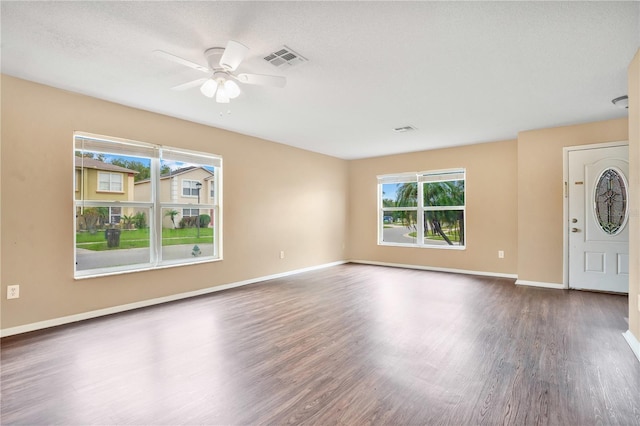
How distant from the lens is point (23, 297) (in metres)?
3.10

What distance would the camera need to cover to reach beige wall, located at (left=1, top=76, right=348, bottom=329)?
10.1 feet

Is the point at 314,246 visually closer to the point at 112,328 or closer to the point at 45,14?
the point at 112,328

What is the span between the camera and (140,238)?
13.5 feet

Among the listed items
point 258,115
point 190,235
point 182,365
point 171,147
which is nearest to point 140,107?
point 171,147

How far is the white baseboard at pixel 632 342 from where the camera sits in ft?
8.26

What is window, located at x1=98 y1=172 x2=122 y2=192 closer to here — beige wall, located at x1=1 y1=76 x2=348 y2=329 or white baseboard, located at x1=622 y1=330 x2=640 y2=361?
beige wall, located at x1=1 y1=76 x2=348 y2=329

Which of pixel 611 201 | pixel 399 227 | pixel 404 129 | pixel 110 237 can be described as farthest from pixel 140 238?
pixel 611 201

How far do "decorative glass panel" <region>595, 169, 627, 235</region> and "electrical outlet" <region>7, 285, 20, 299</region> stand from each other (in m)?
7.12

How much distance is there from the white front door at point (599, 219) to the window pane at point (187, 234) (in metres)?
5.51

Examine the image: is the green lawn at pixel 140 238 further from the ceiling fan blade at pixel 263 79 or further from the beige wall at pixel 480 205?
the beige wall at pixel 480 205

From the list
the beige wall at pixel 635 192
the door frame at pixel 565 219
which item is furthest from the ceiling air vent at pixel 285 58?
the door frame at pixel 565 219

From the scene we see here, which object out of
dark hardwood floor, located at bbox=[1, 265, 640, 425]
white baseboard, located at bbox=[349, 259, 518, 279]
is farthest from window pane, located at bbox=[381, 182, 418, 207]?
dark hardwood floor, located at bbox=[1, 265, 640, 425]

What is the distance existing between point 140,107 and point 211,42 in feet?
6.76

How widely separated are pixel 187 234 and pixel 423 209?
4.66m
